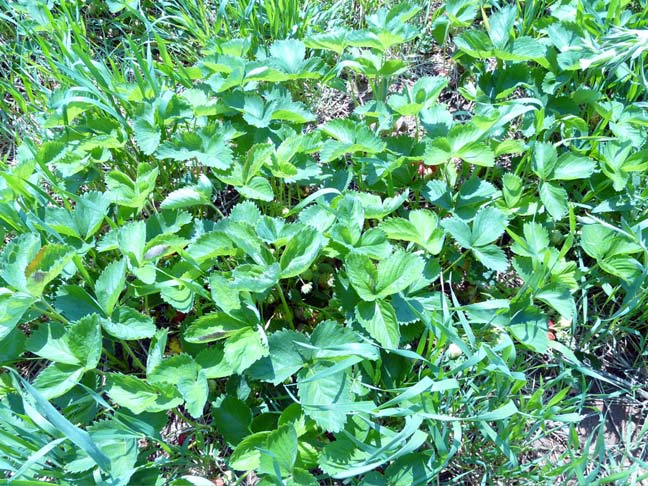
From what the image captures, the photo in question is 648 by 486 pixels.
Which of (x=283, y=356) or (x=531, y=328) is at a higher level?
(x=283, y=356)

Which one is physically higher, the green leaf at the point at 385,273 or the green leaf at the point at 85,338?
the green leaf at the point at 85,338

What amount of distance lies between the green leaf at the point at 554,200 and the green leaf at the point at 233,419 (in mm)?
1031

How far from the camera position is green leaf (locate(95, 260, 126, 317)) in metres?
1.46

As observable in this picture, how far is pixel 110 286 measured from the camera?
1479 millimetres

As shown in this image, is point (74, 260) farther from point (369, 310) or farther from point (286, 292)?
point (369, 310)

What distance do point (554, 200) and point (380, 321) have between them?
687mm

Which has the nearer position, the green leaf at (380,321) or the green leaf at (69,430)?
the green leaf at (69,430)

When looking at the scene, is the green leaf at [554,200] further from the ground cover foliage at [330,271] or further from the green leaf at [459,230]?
the green leaf at [459,230]

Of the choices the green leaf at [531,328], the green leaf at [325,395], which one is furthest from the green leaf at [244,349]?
the green leaf at [531,328]

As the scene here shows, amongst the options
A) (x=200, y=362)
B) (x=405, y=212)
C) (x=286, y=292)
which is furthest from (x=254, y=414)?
(x=405, y=212)

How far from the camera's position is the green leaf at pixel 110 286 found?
57.4 inches

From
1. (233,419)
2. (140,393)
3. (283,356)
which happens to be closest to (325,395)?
(283,356)

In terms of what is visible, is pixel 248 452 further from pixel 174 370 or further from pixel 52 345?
pixel 52 345

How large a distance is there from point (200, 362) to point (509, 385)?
82 cm
